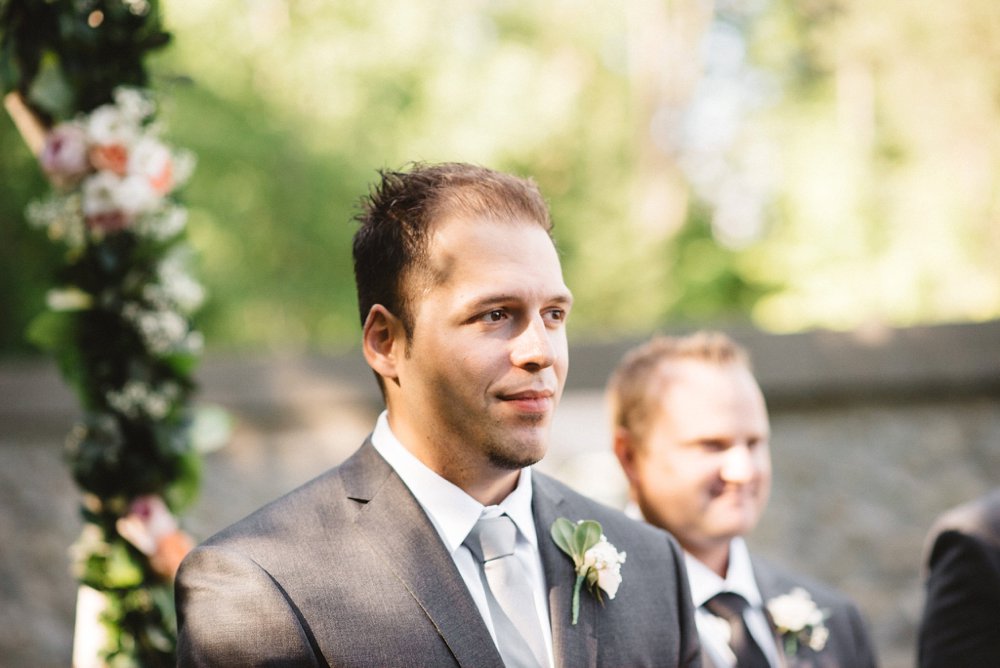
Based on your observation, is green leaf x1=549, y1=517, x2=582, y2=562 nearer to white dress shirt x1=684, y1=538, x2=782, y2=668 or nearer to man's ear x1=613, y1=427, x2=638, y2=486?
white dress shirt x1=684, y1=538, x2=782, y2=668

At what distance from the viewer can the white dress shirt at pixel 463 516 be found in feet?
7.31

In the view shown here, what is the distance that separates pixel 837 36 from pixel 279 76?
7.59 m

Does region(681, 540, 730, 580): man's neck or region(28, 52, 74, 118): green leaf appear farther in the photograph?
region(681, 540, 730, 580): man's neck

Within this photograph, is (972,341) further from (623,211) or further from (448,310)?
(623,211)

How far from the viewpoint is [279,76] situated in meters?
10.7

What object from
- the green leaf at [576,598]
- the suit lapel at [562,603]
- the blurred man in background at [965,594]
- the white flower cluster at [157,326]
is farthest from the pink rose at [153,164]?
the blurred man in background at [965,594]

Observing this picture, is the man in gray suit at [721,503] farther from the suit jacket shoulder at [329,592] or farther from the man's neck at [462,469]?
the suit jacket shoulder at [329,592]

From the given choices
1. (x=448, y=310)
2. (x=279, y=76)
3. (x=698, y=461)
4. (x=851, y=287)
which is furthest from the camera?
(x=851, y=287)

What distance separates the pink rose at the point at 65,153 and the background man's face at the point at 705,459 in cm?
194

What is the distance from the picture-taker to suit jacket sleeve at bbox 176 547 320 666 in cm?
195

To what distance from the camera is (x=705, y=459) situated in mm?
3184

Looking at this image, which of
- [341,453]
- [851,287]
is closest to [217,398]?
[341,453]

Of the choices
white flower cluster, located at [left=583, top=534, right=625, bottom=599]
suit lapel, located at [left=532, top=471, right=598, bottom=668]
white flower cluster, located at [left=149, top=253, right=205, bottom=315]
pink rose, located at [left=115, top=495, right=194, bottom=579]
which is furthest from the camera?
white flower cluster, located at [left=149, top=253, right=205, bottom=315]

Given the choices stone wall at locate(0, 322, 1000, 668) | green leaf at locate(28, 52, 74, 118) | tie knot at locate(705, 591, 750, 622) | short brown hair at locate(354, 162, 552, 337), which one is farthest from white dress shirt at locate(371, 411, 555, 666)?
stone wall at locate(0, 322, 1000, 668)
